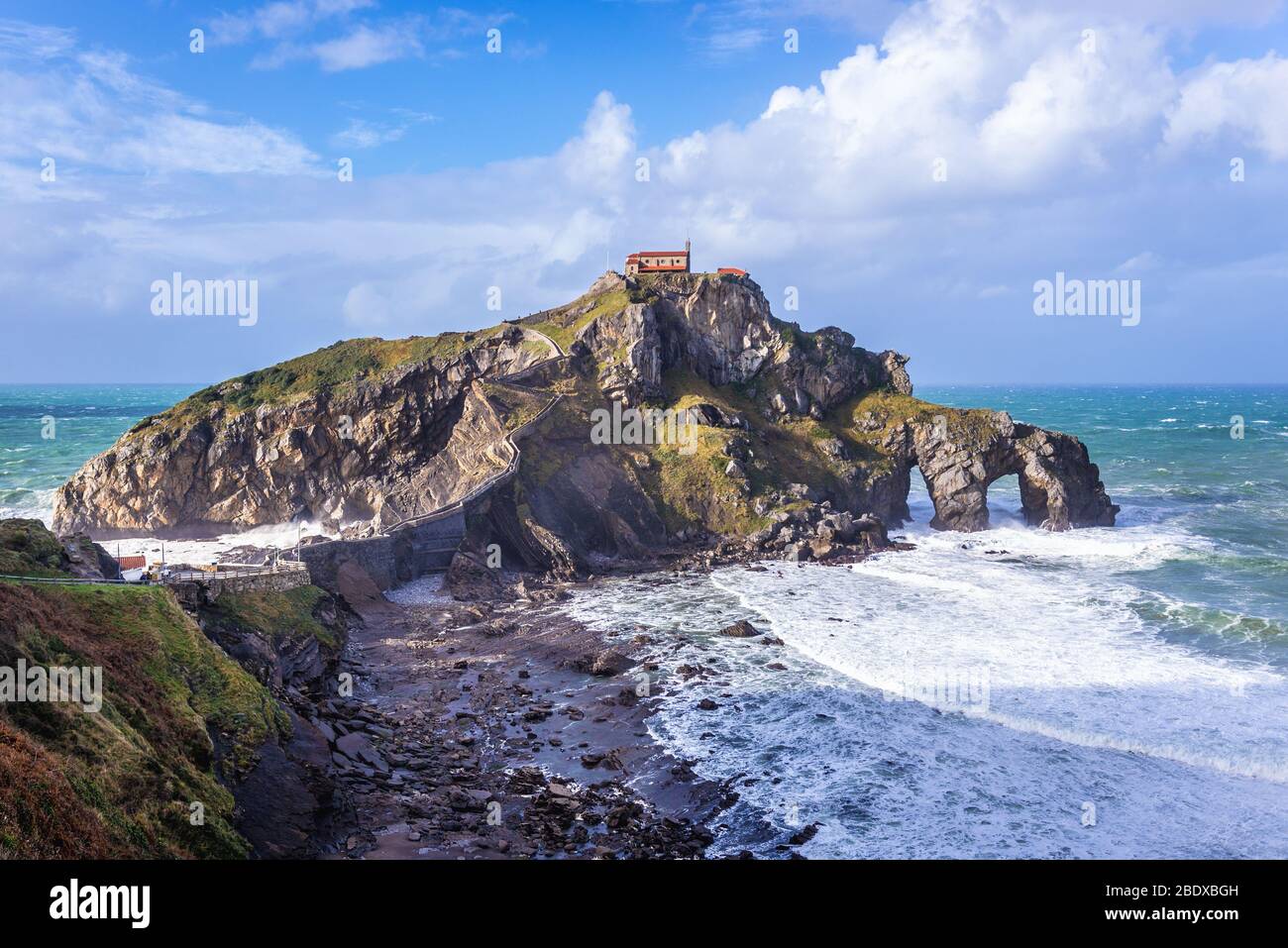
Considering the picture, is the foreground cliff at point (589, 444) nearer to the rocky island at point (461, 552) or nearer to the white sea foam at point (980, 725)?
the rocky island at point (461, 552)

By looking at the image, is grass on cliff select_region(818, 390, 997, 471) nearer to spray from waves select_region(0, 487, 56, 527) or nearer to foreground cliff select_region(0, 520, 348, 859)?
foreground cliff select_region(0, 520, 348, 859)

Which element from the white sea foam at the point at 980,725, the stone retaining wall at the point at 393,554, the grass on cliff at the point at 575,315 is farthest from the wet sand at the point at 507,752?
the grass on cliff at the point at 575,315

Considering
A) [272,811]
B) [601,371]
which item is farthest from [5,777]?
[601,371]

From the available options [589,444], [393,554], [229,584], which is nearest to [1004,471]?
[589,444]

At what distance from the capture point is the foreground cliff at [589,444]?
69.2 m

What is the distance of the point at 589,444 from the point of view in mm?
72875

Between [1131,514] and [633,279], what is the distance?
54017mm

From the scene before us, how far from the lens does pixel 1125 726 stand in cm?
3291

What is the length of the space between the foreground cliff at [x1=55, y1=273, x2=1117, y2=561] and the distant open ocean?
8.64m

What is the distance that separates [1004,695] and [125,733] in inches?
1289

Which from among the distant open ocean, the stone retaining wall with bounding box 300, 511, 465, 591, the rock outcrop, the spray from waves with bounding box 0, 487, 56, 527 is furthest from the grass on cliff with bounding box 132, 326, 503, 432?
the rock outcrop

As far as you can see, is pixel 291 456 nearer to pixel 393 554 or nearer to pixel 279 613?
pixel 393 554

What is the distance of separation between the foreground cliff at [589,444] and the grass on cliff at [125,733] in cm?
3712

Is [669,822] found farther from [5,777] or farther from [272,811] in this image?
[5,777]
